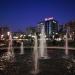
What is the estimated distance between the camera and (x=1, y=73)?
1407 cm

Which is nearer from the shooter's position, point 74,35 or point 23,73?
point 23,73

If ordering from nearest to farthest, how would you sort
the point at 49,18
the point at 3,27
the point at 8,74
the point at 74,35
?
1. the point at 8,74
2. the point at 74,35
3. the point at 3,27
4. the point at 49,18

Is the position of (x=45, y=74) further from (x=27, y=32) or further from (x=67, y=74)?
(x=27, y=32)

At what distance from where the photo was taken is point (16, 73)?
46.3ft

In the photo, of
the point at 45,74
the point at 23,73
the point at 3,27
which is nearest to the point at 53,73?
the point at 45,74

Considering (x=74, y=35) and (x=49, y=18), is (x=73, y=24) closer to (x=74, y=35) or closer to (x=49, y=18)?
(x=74, y=35)

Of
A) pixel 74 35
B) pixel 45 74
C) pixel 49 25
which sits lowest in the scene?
pixel 45 74

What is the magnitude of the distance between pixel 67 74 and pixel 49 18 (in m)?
115

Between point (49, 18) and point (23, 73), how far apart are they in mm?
114675

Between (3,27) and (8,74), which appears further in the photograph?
(3,27)

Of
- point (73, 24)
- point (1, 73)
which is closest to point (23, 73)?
point (1, 73)

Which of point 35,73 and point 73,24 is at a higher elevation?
point 73,24

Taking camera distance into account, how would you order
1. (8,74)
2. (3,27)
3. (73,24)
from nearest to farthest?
(8,74) < (73,24) < (3,27)

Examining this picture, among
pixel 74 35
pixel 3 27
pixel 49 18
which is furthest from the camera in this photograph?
pixel 49 18
